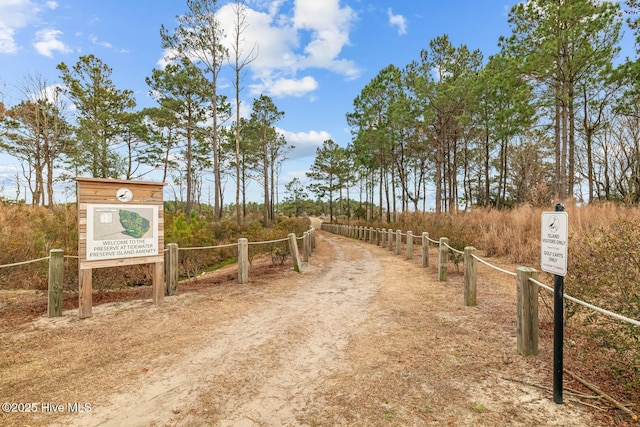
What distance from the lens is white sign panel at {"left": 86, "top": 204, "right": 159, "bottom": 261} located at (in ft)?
17.5

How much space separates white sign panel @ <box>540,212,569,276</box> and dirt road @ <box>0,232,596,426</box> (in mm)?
1162

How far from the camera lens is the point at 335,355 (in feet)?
12.4

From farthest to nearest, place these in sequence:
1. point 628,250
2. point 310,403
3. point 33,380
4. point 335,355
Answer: point 335,355
point 628,250
point 33,380
point 310,403

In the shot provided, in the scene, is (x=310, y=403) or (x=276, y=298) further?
(x=276, y=298)

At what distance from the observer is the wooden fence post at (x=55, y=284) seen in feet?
17.1

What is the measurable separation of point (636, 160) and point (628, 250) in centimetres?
2898

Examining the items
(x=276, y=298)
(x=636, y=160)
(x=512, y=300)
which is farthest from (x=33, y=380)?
(x=636, y=160)

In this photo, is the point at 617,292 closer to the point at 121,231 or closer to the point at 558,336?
the point at 558,336

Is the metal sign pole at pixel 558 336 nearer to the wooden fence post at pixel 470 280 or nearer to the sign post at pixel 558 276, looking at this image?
the sign post at pixel 558 276

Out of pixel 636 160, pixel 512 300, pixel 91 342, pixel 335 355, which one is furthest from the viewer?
pixel 636 160

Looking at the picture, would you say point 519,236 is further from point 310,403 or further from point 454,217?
point 310,403

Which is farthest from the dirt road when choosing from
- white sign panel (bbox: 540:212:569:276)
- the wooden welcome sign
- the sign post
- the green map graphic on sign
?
the green map graphic on sign

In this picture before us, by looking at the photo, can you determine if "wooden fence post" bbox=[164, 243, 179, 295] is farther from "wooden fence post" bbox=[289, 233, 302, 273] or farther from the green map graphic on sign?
"wooden fence post" bbox=[289, 233, 302, 273]

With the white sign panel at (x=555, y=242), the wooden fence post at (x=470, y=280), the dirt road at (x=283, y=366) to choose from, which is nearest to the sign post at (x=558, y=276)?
the white sign panel at (x=555, y=242)
